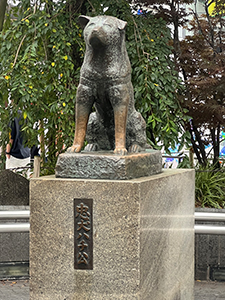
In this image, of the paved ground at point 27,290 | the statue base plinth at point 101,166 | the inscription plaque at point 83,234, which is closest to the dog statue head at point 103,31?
the statue base plinth at point 101,166

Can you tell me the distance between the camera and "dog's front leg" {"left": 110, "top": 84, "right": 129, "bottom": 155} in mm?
2857

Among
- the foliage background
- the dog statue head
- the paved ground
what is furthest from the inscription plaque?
the foliage background

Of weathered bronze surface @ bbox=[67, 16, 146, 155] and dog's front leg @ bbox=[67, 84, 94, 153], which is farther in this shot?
dog's front leg @ bbox=[67, 84, 94, 153]

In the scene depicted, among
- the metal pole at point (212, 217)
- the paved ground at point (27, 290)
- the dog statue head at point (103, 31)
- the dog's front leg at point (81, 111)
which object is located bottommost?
the paved ground at point (27, 290)

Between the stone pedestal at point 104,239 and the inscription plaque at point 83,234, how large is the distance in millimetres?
18

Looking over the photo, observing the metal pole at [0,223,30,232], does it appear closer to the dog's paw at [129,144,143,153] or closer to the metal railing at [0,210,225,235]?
the metal railing at [0,210,225,235]

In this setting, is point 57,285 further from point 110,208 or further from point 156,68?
point 156,68

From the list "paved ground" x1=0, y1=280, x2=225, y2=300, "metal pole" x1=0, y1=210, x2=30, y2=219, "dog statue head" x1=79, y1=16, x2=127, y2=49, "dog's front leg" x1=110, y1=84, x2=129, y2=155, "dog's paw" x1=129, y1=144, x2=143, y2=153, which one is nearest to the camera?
"dog statue head" x1=79, y1=16, x2=127, y2=49

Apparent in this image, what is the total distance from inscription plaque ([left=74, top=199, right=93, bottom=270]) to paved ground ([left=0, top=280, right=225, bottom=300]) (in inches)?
59.7

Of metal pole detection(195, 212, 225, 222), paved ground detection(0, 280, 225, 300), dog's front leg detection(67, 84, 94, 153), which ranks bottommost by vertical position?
paved ground detection(0, 280, 225, 300)

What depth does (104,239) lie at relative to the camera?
8.76ft

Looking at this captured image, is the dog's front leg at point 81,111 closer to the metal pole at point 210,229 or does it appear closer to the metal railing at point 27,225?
the metal railing at point 27,225

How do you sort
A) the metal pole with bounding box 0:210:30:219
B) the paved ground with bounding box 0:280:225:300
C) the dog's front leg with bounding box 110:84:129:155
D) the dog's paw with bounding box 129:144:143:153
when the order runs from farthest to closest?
the paved ground with bounding box 0:280:225:300, the metal pole with bounding box 0:210:30:219, the dog's paw with bounding box 129:144:143:153, the dog's front leg with bounding box 110:84:129:155

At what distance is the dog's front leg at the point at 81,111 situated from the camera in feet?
9.60
